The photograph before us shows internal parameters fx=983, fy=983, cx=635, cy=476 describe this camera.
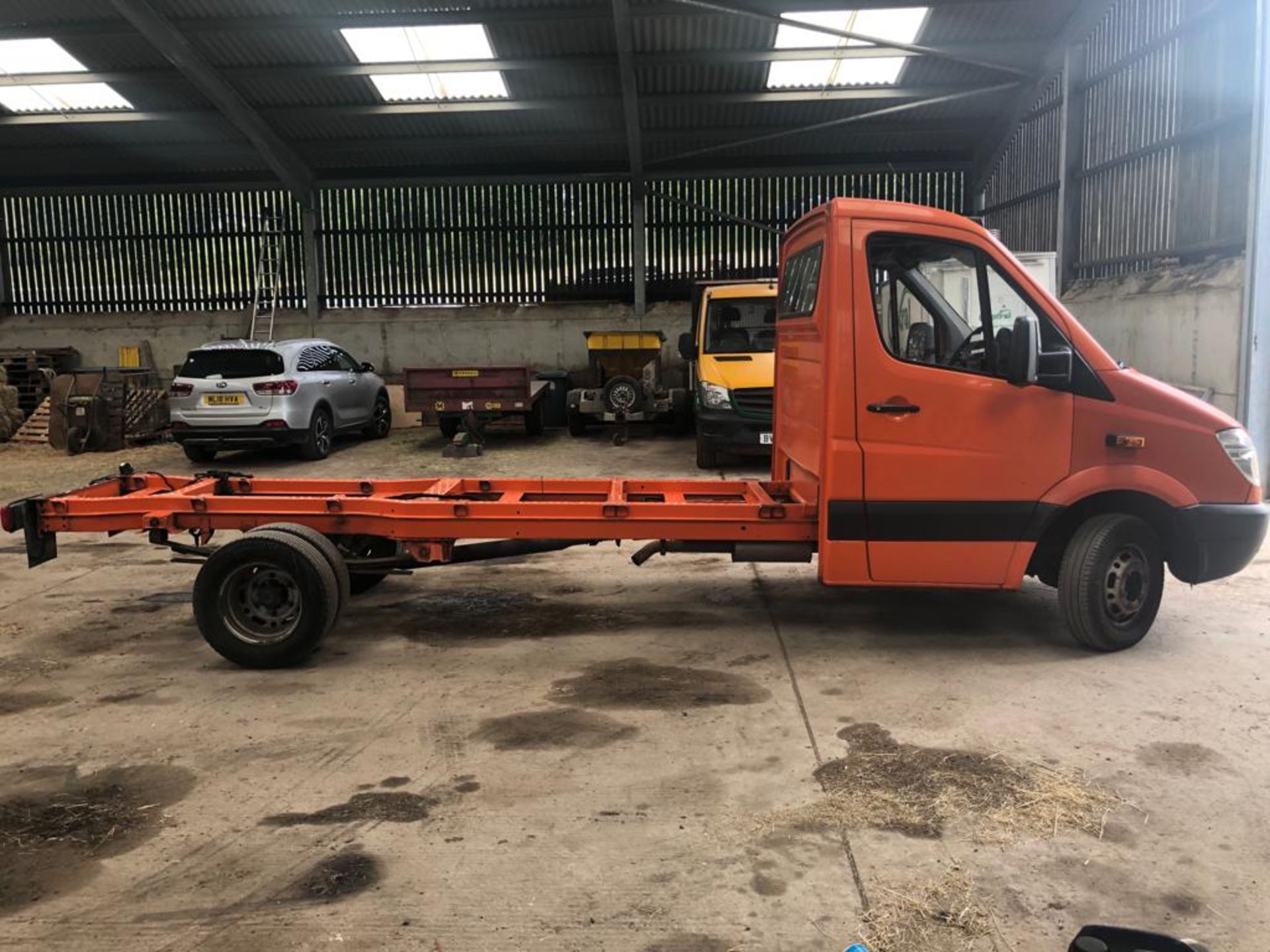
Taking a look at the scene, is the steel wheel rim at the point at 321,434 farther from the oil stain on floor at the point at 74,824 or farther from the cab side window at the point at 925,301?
the cab side window at the point at 925,301

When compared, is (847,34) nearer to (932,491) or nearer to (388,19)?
(388,19)

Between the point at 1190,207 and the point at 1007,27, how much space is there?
4498 millimetres

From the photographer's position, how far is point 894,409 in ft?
17.0

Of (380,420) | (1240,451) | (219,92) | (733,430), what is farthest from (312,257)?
(1240,451)

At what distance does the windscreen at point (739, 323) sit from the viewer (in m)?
12.4

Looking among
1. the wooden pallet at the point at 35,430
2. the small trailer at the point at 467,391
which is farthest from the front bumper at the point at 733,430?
the wooden pallet at the point at 35,430

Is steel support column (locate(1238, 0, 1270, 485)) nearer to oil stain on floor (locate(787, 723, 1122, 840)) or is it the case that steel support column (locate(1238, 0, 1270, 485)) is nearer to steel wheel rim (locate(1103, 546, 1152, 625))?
steel wheel rim (locate(1103, 546, 1152, 625))

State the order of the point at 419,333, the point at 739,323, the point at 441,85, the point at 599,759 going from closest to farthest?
the point at 599,759 → the point at 739,323 → the point at 441,85 → the point at 419,333

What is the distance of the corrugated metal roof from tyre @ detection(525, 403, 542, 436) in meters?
5.04

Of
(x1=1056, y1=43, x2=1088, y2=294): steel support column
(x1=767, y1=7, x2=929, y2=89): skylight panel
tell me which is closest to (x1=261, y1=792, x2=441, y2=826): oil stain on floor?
(x1=767, y1=7, x2=929, y2=89): skylight panel

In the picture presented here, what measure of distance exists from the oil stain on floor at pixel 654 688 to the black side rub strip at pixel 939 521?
987 millimetres

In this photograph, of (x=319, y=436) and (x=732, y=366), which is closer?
(x=732, y=366)

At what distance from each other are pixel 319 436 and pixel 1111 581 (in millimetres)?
11058

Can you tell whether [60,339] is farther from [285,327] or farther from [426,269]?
[426,269]
